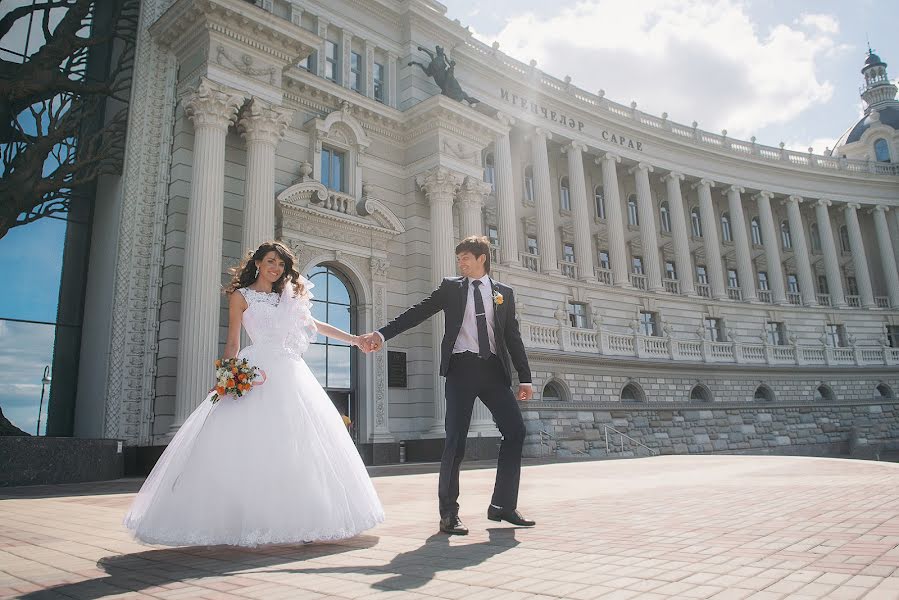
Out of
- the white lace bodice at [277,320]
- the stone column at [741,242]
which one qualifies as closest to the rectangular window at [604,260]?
the stone column at [741,242]

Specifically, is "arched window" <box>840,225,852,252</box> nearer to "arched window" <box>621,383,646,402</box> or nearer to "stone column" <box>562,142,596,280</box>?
"stone column" <box>562,142,596,280</box>

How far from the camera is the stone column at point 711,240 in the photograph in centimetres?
3803

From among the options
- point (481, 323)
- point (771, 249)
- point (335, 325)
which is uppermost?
point (771, 249)

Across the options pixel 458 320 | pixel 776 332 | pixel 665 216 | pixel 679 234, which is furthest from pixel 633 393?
pixel 458 320

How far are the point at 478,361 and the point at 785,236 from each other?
46.6m

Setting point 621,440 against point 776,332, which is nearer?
point 621,440

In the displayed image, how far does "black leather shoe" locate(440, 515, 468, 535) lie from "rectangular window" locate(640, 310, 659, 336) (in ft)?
101

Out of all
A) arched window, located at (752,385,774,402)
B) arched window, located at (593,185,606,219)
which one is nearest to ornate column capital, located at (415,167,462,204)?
arched window, located at (593,185,606,219)

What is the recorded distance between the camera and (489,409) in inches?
213

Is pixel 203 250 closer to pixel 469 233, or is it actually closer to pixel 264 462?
pixel 469 233

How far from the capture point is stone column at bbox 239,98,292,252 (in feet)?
55.8

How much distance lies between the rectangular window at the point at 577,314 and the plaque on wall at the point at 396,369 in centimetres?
1264

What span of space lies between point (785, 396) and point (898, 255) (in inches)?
726

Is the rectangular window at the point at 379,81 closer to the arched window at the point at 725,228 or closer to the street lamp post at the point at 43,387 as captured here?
the street lamp post at the point at 43,387
